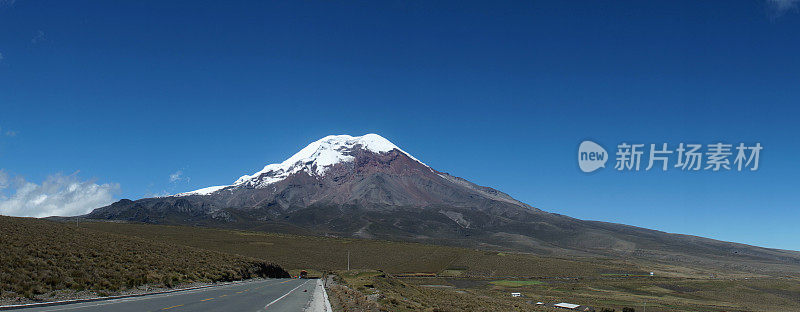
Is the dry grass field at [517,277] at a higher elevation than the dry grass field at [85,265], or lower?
lower

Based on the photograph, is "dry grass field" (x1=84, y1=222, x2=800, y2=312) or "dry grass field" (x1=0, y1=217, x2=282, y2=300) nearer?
"dry grass field" (x1=0, y1=217, x2=282, y2=300)

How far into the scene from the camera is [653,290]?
101 meters

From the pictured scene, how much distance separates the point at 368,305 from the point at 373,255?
367 ft

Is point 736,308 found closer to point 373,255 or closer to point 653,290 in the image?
point 653,290

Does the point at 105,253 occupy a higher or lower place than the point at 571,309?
higher

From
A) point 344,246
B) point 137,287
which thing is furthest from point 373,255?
point 137,287

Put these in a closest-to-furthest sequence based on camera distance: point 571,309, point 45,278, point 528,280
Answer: point 45,278
point 571,309
point 528,280

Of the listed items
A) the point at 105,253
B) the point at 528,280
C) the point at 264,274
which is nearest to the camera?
the point at 105,253

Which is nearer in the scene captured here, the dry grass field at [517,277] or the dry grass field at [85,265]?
the dry grass field at [85,265]

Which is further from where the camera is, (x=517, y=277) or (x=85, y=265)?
(x=517, y=277)

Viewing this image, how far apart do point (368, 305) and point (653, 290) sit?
310 ft

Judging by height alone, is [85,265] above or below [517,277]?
above

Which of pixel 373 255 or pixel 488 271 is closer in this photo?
pixel 488 271

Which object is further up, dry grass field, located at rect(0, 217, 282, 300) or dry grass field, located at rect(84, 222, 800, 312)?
dry grass field, located at rect(0, 217, 282, 300)
